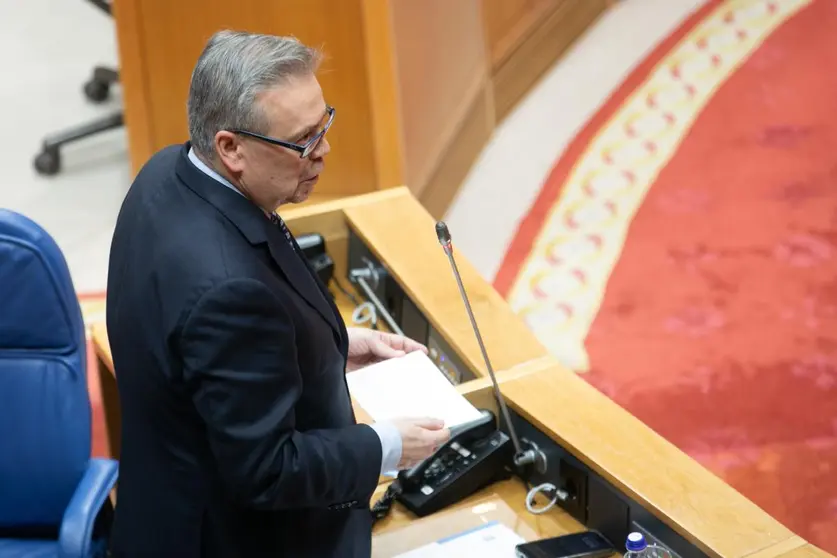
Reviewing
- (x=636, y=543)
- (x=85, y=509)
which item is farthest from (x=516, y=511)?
(x=85, y=509)

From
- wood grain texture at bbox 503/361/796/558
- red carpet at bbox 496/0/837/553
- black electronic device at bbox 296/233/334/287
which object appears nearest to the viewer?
wood grain texture at bbox 503/361/796/558

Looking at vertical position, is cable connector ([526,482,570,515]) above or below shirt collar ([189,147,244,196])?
below

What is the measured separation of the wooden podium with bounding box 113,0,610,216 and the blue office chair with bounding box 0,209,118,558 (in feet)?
4.10

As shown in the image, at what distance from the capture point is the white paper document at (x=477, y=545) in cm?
158

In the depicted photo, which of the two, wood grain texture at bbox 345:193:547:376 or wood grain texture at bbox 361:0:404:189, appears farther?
wood grain texture at bbox 361:0:404:189

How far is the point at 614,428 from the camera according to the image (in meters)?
1.66

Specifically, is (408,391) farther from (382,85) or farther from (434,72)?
(434,72)

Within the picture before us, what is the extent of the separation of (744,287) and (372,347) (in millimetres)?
2046

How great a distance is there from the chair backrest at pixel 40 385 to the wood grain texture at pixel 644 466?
694mm

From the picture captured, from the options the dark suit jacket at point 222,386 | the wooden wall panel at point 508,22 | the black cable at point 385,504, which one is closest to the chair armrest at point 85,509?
the dark suit jacket at point 222,386

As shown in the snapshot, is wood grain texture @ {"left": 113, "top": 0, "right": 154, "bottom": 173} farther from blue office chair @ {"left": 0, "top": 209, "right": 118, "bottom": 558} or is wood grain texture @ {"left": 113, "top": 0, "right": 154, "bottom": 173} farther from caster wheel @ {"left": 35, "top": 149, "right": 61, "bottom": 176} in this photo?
blue office chair @ {"left": 0, "top": 209, "right": 118, "bottom": 558}

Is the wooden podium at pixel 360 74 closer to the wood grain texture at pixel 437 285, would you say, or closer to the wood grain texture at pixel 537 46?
the wood grain texture at pixel 537 46

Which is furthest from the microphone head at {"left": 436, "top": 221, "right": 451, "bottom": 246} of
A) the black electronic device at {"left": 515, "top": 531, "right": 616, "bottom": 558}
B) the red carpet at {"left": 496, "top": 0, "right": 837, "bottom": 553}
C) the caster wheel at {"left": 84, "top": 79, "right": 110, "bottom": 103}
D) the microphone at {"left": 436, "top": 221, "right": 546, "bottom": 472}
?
the caster wheel at {"left": 84, "top": 79, "right": 110, "bottom": 103}

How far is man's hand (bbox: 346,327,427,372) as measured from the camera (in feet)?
5.59
